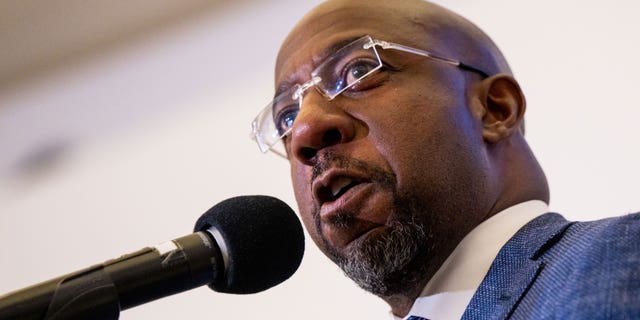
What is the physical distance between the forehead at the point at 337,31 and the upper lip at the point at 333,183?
0.94 feet

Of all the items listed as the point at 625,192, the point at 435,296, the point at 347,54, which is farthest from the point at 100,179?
the point at 625,192

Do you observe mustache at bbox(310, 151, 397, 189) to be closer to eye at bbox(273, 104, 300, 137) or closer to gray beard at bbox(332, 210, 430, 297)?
gray beard at bbox(332, 210, 430, 297)

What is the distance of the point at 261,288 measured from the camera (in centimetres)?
103

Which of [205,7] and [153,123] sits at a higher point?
[205,7]

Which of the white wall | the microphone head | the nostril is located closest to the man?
the nostril

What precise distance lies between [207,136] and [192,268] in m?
1.39

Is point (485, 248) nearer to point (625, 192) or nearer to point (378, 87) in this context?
point (378, 87)

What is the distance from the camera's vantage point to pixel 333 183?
1.25 meters

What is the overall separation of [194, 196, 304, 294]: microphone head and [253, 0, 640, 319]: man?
0.16m

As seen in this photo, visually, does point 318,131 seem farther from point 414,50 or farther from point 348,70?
point 414,50

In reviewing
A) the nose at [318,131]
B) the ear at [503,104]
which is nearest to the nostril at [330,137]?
the nose at [318,131]

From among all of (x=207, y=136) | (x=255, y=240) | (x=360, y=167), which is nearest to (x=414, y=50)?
(x=360, y=167)

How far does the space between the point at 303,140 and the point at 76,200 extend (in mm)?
1264

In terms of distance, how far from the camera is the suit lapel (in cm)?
103
